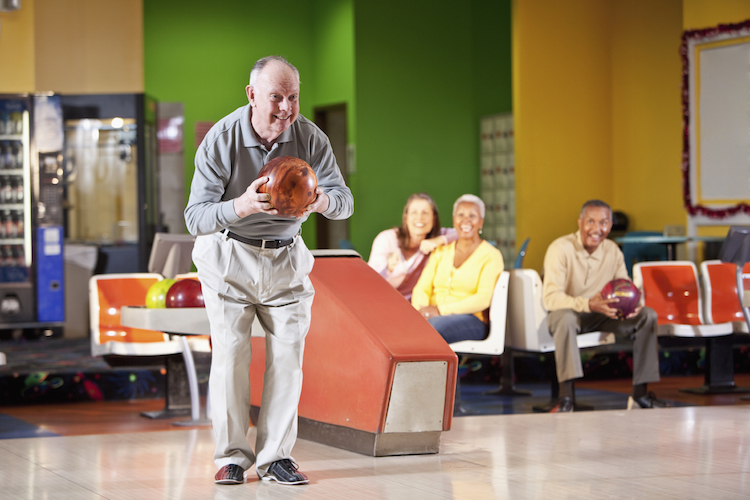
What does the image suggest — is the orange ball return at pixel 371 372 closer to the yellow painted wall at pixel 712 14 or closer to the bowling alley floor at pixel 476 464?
the bowling alley floor at pixel 476 464

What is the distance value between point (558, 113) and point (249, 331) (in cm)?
643

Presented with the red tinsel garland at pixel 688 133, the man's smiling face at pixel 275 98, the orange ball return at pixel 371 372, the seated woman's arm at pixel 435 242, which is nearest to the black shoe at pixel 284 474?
the orange ball return at pixel 371 372

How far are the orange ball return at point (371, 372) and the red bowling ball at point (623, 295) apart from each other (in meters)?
1.69

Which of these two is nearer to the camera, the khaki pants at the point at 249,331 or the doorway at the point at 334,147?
the khaki pants at the point at 249,331

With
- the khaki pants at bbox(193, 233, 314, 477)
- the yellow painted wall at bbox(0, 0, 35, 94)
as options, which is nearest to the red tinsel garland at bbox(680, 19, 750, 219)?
the yellow painted wall at bbox(0, 0, 35, 94)

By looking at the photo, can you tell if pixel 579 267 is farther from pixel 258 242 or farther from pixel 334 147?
pixel 334 147

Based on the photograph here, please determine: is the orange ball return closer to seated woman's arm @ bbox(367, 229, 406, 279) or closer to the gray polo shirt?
the gray polo shirt

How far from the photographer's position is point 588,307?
15.6ft

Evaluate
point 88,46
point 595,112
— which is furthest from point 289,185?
point 595,112

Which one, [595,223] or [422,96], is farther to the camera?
[422,96]

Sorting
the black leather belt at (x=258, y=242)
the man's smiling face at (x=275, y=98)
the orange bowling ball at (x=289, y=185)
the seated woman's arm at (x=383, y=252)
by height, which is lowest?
the seated woman's arm at (x=383, y=252)

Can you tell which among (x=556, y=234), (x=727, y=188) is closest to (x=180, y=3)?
(x=556, y=234)

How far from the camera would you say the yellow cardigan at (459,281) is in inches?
183

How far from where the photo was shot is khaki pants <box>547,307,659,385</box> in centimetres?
465
